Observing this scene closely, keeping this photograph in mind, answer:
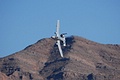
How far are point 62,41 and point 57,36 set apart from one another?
255 inches

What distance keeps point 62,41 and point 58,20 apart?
30.8 ft

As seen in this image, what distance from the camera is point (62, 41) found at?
170625 millimetres

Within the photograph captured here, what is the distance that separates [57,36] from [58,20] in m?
4.06

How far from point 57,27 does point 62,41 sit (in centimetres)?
870

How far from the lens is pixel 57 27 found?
163 m

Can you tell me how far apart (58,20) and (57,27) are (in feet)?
5.31

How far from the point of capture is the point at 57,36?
539ft

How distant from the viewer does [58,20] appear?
16262cm
